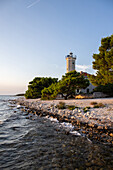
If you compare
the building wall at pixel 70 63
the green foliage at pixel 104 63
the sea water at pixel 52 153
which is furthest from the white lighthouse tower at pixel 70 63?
the sea water at pixel 52 153

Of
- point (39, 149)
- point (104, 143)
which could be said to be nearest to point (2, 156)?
point (39, 149)

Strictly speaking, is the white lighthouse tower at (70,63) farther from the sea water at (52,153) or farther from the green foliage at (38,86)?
the sea water at (52,153)

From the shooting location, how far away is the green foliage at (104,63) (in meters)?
17.9

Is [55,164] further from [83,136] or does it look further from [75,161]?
[83,136]

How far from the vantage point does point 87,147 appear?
5500mm

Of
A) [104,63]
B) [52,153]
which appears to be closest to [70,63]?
[104,63]

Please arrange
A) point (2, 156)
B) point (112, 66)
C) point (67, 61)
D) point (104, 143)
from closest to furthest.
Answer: point (2, 156)
point (104, 143)
point (112, 66)
point (67, 61)

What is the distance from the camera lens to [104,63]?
19.5 metres

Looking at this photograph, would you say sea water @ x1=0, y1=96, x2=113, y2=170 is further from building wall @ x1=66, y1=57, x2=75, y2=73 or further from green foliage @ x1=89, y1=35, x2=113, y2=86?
building wall @ x1=66, y1=57, x2=75, y2=73

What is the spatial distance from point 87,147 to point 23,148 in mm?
3108

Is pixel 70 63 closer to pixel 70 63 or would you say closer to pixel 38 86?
pixel 70 63

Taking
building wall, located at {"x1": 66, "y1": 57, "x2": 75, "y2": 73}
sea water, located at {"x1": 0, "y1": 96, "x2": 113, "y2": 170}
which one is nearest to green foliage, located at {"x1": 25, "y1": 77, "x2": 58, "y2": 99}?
building wall, located at {"x1": 66, "y1": 57, "x2": 75, "y2": 73}

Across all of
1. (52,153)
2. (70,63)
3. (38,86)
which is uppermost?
(70,63)

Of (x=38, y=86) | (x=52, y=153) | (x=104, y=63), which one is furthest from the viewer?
(x=38, y=86)
